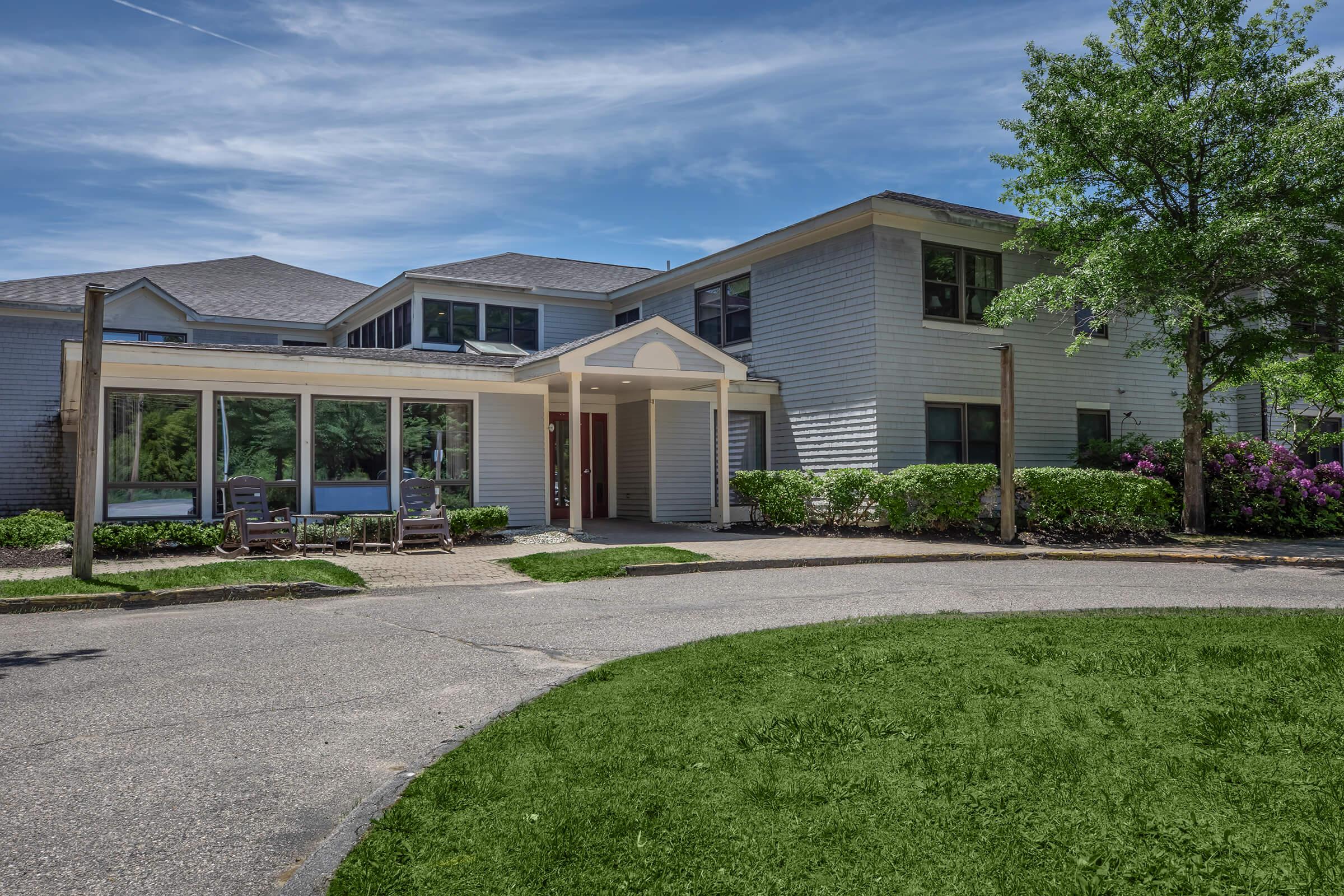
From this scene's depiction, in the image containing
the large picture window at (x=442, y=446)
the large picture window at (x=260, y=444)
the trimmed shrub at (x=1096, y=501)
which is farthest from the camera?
the large picture window at (x=442, y=446)

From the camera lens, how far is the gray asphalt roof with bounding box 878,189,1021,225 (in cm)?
1777

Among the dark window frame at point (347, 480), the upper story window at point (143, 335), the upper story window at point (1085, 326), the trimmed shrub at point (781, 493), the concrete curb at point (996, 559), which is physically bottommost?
the concrete curb at point (996, 559)

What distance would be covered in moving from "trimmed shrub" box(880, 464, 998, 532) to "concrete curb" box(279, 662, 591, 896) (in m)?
12.0

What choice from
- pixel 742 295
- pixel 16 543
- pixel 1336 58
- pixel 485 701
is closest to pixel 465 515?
pixel 16 543

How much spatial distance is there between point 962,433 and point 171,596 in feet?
47.5

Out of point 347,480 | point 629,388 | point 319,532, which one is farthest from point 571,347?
point 319,532

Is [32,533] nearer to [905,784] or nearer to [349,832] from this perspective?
[349,832]

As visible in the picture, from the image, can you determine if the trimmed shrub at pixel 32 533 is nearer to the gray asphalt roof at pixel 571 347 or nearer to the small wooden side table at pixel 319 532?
the small wooden side table at pixel 319 532

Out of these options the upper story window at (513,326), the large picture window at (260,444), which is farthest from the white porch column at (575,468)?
the upper story window at (513,326)

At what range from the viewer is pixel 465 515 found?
16406mm

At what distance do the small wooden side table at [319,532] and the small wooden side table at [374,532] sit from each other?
0.30 m

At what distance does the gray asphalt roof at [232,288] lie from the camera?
78.8ft

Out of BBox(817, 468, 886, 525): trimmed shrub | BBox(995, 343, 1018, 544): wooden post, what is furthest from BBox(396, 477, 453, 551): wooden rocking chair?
BBox(995, 343, 1018, 544): wooden post

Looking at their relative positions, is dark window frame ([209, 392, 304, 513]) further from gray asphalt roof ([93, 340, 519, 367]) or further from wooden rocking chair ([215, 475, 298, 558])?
gray asphalt roof ([93, 340, 519, 367])
